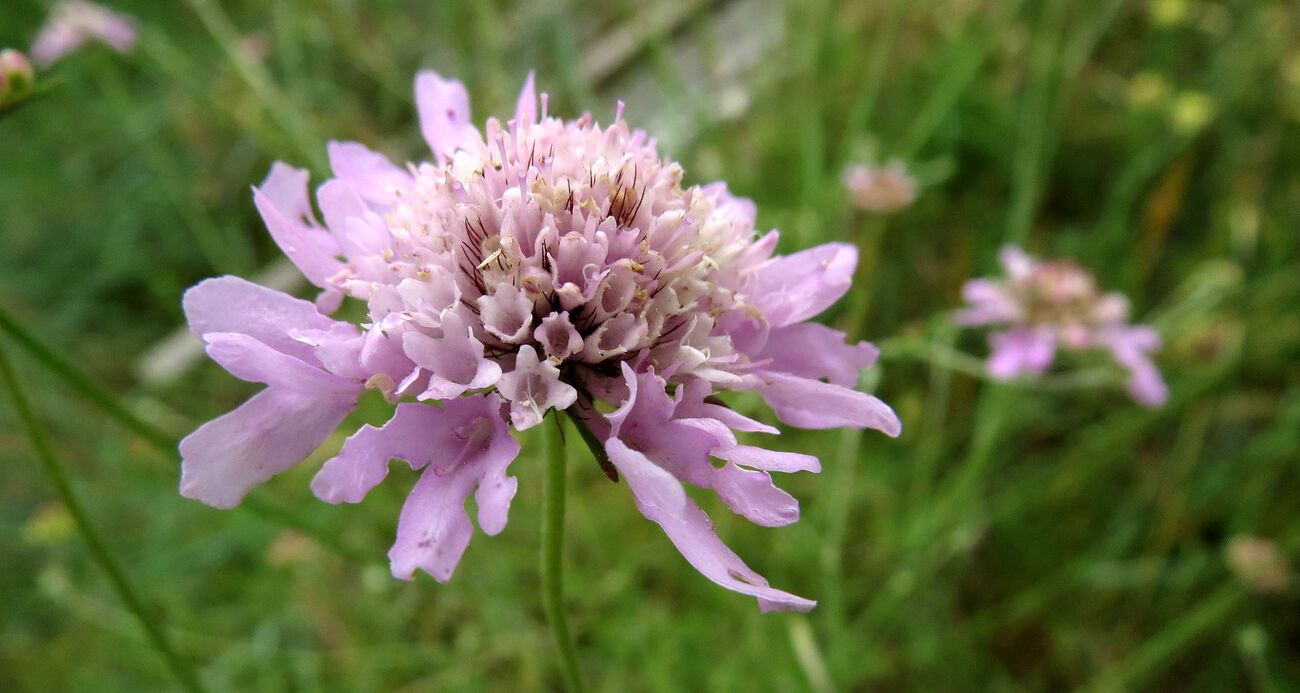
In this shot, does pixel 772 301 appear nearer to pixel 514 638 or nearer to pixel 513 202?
pixel 513 202

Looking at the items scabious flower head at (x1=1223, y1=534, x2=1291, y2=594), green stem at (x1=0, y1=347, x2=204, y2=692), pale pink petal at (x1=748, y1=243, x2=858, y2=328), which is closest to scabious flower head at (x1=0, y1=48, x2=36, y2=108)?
green stem at (x1=0, y1=347, x2=204, y2=692)

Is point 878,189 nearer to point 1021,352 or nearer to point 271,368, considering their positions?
point 1021,352

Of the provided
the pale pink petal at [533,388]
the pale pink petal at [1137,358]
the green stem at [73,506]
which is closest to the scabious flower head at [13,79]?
the green stem at [73,506]

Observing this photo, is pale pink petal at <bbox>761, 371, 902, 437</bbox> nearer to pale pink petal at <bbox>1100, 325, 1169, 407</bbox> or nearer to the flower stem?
the flower stem

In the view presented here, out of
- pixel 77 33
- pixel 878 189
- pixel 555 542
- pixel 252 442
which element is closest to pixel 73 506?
pixel 252 442

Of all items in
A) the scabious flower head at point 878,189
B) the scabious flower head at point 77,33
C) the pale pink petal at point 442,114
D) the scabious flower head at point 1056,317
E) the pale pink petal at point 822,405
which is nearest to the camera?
the pale pink petal at point 822,405

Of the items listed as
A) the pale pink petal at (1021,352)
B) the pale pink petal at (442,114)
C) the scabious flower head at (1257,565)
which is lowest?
the scabious flower head at (1257,565)

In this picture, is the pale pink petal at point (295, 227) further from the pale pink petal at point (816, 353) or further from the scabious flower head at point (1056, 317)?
the scabious flower head at point (1056, 317)
